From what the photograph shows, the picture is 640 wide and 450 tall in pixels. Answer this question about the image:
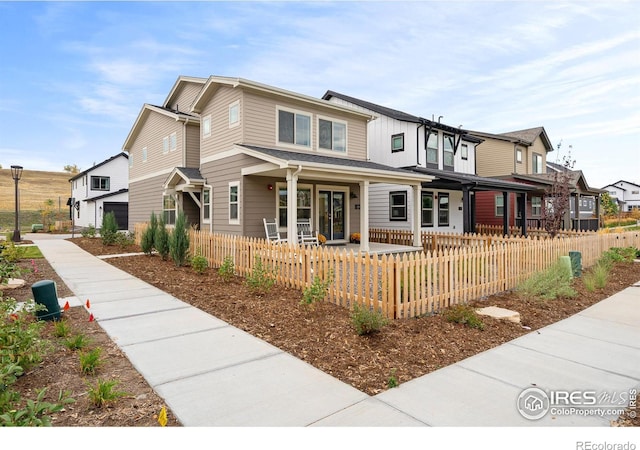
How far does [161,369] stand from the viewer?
13.1ft

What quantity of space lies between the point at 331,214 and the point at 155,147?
11049 millimetres

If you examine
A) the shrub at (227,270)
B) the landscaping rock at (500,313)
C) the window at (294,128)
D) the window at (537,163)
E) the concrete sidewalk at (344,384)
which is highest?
the window at (537,163)

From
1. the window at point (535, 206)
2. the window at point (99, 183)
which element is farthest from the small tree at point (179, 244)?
the window at point (99, 183)

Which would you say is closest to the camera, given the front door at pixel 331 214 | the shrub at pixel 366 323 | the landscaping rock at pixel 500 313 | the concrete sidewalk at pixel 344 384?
the concrete sidewalk at pixel 344 384

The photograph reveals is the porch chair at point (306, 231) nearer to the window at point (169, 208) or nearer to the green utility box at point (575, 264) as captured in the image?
the window at point (169, 208)

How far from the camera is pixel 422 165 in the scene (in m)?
17.6

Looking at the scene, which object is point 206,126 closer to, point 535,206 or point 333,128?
point 333,128

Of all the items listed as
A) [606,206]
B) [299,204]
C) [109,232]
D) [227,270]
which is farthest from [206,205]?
[606,206]

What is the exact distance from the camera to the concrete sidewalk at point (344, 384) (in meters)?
3.04

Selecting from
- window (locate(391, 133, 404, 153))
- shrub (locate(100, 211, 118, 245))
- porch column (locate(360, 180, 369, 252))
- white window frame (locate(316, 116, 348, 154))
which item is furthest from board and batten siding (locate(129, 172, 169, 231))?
window (locate(391, 133, 404, 153))

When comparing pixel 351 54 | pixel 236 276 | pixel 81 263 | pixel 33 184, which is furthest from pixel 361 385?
pixel 33 184

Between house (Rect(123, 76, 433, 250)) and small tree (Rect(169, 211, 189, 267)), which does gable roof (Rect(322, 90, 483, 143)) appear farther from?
small tree (Rect(169, 211, 189, 267))

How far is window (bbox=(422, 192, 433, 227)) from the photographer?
18.3 meters

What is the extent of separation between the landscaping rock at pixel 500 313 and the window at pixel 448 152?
13.9 m
